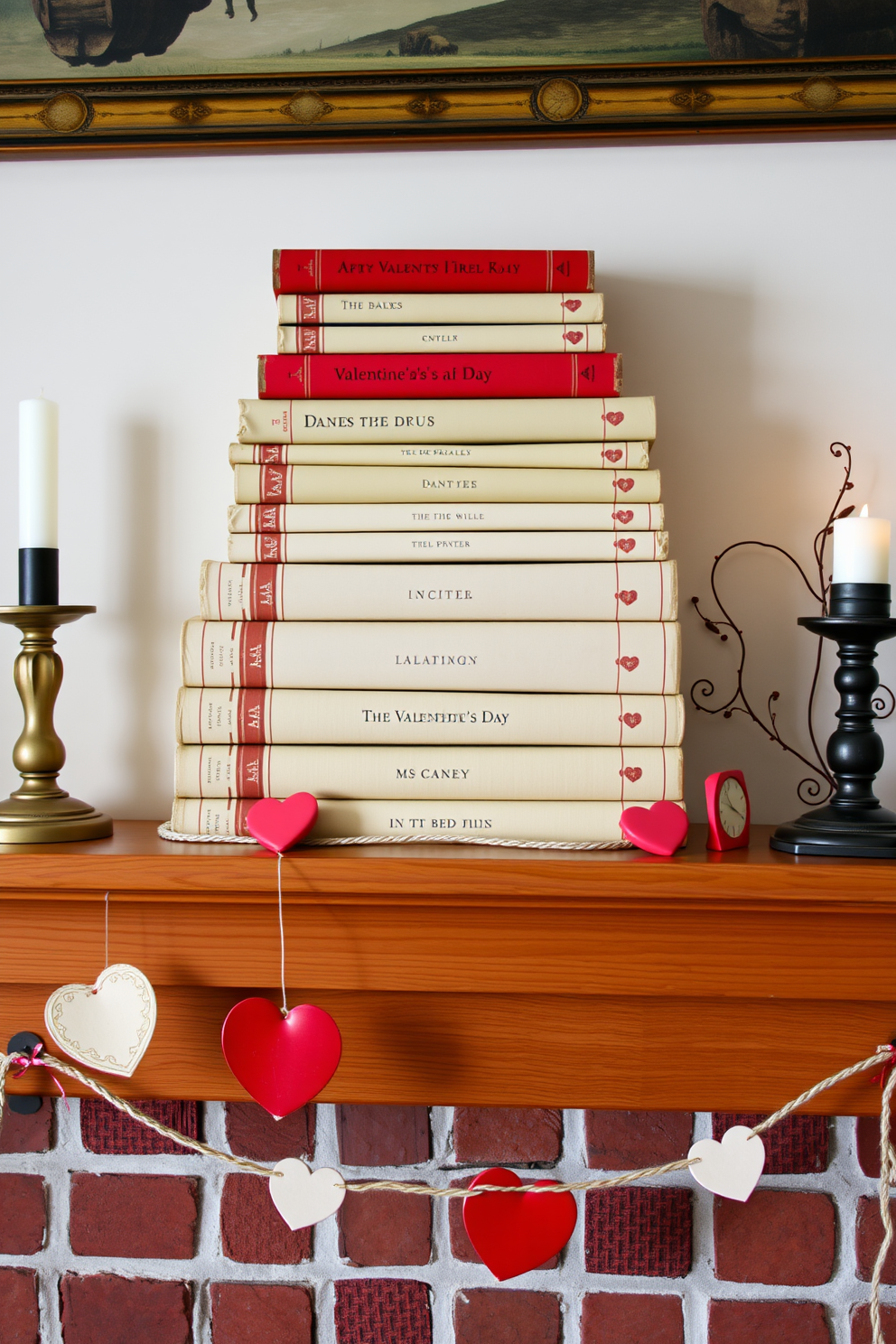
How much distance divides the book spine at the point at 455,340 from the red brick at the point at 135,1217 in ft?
2.29

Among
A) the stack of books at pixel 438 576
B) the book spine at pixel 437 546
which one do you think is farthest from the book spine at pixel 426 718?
the book spine at pixel 437 546

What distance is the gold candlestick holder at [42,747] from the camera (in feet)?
2.29

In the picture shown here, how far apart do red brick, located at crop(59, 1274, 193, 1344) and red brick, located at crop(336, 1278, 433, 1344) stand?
0.14 m

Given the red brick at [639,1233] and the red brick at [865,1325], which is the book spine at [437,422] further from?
the red brick at [865,1325]

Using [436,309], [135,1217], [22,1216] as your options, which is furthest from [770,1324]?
[436,309]

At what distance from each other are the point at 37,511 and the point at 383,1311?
73 cm

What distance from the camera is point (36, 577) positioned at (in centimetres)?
72

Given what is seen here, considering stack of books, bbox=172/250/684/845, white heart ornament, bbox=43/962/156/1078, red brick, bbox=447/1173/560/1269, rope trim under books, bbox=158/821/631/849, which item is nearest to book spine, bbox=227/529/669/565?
stack of books, bbox=172/250/684/845

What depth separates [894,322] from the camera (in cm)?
81

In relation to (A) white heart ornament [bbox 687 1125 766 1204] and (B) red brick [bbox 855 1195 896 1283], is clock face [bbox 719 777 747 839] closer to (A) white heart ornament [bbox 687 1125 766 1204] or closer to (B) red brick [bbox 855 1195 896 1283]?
(A) white heart ornament [bbox 687 1125 766 1204]

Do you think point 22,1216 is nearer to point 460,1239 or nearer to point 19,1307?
point 19,1307

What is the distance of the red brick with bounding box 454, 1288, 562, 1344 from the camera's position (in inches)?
31.1

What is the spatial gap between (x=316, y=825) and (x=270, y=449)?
0.29 metres

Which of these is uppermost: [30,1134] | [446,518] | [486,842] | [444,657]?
[446,518]
